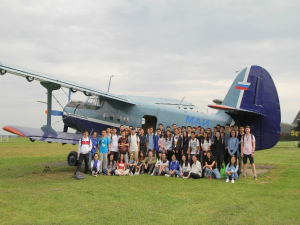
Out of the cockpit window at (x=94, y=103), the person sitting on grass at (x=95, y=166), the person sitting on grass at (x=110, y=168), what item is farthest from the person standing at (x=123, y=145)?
the cockpit window at (x=94, y=103)

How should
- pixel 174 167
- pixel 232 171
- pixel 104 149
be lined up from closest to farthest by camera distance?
1. pixel 232 171
2. pixel 174 167
3. pixel 104 149

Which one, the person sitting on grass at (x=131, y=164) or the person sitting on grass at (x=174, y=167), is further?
the person sitting on grass at (x=131, y=164)

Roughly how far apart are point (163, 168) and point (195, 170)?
1.15m

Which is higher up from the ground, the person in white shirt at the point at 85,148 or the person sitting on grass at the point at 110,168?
the person in white shirt at the point at 85,148

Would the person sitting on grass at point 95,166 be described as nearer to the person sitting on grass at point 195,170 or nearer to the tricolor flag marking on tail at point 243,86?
the person sitting on grass at point 195,170

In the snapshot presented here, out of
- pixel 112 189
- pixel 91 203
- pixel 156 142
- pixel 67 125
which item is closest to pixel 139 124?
pixel 156 142

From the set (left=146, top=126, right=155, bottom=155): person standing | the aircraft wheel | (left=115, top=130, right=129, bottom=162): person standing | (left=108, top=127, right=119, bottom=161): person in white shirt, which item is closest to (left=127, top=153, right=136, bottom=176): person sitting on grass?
(left=115, top=130, right=129, bottom=162): person standing

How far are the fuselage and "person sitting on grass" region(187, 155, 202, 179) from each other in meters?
2.54

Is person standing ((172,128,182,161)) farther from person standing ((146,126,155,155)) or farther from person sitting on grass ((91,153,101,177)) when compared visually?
person sitting on grass ((91,153,101,177))

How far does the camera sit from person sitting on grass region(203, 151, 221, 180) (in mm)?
9871

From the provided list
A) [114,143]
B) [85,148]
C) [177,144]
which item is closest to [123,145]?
[114,143]

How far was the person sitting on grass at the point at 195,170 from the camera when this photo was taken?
31.8ft

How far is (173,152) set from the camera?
35.5 feet

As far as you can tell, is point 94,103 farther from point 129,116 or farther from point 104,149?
point 104,149
